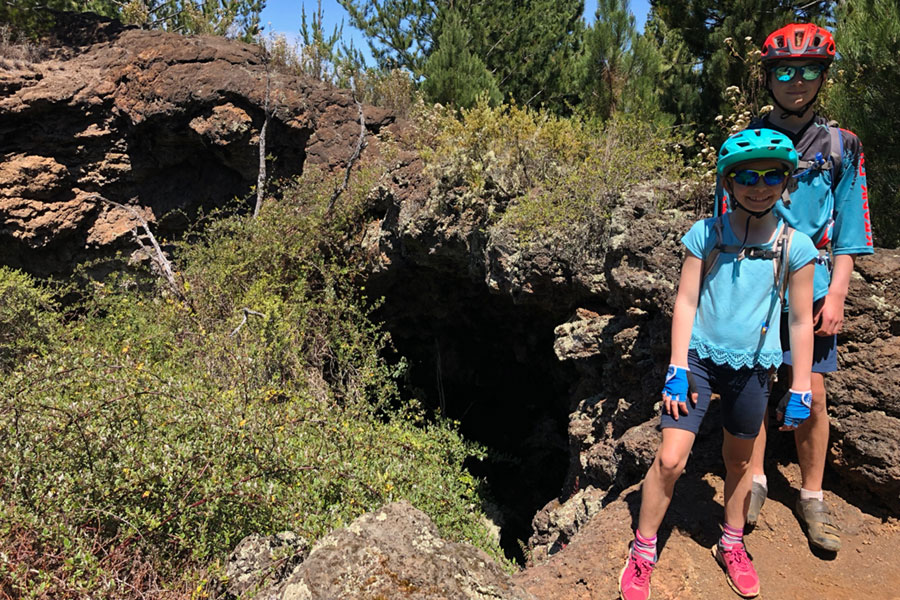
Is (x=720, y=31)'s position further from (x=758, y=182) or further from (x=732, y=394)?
(x=732, y=394)

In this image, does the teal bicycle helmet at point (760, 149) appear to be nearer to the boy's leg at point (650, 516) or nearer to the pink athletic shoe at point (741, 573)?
the boy's leg at point (650, 516)

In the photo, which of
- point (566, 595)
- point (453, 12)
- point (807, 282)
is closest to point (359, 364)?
point (566, 595)

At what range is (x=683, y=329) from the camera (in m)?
2.38

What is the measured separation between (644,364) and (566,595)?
1.71 m

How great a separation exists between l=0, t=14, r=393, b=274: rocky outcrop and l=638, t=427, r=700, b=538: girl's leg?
696cm

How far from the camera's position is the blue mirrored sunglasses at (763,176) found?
226cm

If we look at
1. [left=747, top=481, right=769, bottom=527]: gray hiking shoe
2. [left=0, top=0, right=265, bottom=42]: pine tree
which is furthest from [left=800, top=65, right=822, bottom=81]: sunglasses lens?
[left=0, top=0, right=265, bottom=42]: pine tree

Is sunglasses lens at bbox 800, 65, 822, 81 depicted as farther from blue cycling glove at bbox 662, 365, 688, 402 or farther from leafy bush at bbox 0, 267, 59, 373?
leafy bush at bbox 0, 267, 59, 373

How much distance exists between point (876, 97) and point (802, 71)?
2680mm

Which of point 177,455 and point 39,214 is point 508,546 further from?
point 39,214

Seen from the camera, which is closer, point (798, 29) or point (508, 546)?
point (798, 29)

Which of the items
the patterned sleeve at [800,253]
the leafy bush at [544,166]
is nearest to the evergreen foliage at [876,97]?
the leafy bush at [544,166]

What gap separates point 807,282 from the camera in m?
2.31

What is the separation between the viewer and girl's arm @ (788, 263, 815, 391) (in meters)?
2.30
